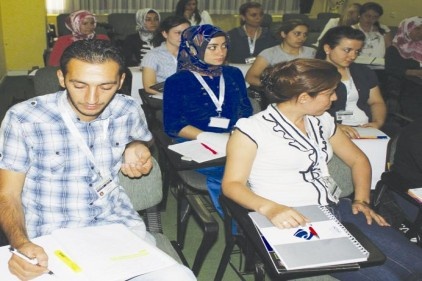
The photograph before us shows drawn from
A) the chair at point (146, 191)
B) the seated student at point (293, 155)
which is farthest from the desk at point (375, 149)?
the chair at point (146, 191)

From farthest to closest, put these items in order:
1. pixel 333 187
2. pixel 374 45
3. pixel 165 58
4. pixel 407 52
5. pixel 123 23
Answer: pixel 123 23
pixel 374 45
pixel 407 52
pixel 165 58
pixel 333 187

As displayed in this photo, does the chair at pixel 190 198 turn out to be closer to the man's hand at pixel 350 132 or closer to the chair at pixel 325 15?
the man's hand at pixel 350 132

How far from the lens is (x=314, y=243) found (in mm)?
1612

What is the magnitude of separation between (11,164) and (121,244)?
17.8 inches

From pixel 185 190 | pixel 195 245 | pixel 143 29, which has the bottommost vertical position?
pixel 195 245

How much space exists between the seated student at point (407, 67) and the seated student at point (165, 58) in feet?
6.40

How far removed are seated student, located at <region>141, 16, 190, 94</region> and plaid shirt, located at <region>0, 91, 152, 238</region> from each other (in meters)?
2.03

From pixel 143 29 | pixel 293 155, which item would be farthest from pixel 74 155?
pixel 143 29

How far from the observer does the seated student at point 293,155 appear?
1.97 m

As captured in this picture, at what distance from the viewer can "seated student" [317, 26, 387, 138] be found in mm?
3104

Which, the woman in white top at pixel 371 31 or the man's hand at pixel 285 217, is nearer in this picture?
the man's hand at pixel 285 217

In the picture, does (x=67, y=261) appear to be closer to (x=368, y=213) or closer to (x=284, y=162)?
(x=284, y=162)

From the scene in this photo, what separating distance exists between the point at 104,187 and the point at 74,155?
160 mm

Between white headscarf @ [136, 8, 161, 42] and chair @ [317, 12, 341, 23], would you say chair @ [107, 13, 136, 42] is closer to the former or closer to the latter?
white headscarf @ [136, 8, 161, 42]
